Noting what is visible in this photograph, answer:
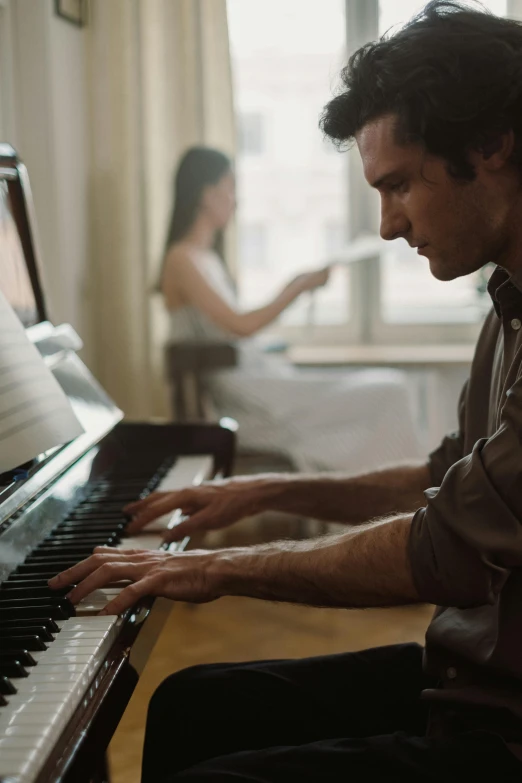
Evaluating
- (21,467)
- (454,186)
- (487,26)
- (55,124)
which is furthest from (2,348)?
(55,124)

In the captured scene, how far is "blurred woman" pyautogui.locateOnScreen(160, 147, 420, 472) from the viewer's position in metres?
3.17

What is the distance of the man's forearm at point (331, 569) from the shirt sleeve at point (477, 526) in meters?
0.03

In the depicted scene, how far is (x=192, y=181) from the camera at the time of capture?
10.8 ft

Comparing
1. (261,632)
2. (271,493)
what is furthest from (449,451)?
(261,632)

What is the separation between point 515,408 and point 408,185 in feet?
1.05

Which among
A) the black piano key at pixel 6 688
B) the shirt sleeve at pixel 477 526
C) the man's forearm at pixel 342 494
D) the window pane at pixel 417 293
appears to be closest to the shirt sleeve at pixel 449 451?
the man's forearm at pixel 342 494

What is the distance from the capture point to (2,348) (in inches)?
51.8

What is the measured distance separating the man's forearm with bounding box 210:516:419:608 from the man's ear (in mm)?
420

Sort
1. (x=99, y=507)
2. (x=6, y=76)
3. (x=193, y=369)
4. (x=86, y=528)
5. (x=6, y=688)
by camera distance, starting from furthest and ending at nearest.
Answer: (x=193, y=369)
(x=6, y=76)
(x=99, y=507)
(x=86, y=528)
(x=6, y=688)

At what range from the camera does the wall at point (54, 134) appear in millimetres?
2922

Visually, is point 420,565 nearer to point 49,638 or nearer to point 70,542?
point 49,638

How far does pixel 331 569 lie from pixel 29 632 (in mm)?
337

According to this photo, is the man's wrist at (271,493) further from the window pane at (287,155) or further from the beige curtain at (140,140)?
the window pane at (287,155)

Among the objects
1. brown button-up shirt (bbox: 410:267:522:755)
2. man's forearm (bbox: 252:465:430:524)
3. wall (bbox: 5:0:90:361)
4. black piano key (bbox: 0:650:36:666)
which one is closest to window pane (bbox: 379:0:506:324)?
wall (bbox: 5:0:90:361)
